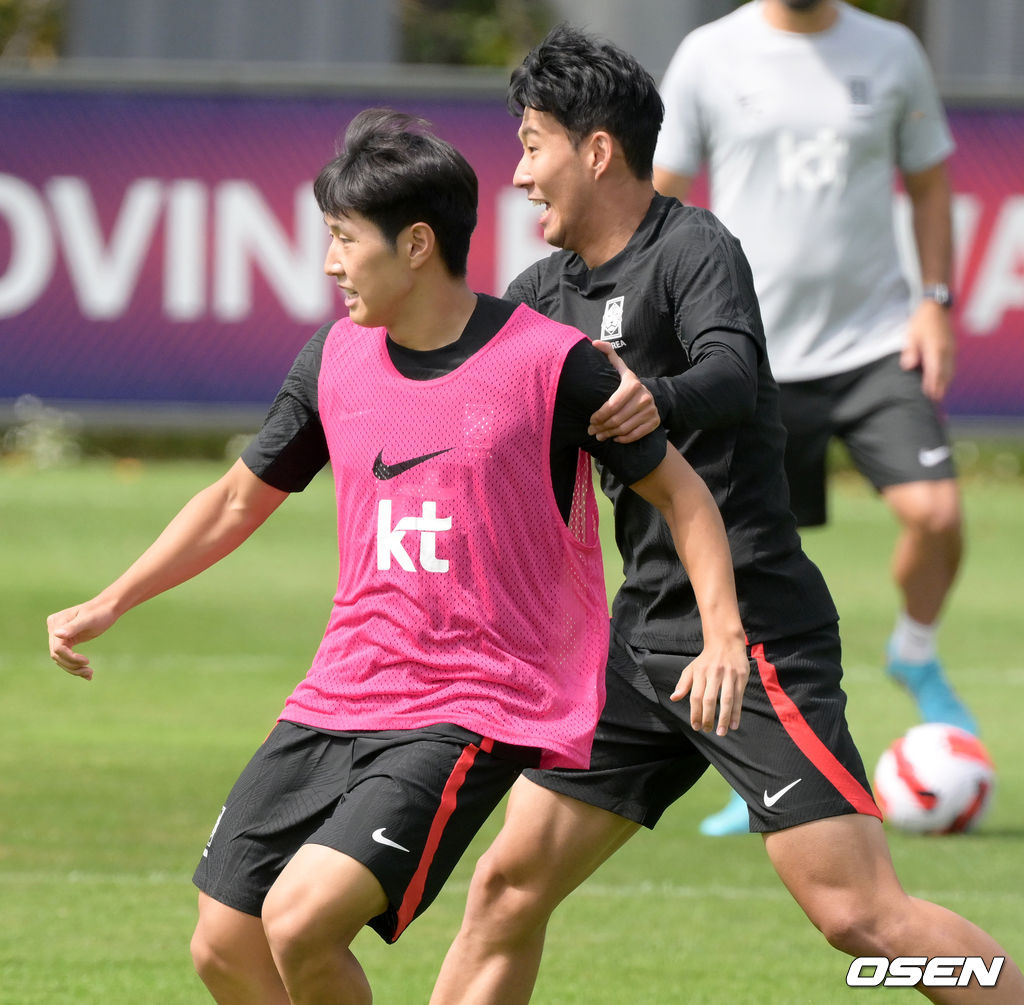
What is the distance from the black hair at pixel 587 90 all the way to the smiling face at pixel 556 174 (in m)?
0.02

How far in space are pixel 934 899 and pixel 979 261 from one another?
8631 mm

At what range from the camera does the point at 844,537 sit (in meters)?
13.5

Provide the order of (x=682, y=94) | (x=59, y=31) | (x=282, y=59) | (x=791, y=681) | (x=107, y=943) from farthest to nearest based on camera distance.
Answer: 1. (x=59, y=31)
2. (x=282, y=59)
3. (x=682, y=94)
4. (x=107, y=943)
5. (x=791, y=681)

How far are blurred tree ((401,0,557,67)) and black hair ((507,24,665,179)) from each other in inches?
714

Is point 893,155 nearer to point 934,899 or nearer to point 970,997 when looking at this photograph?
point 934,899

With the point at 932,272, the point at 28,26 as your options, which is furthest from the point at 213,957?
the point at 28,26

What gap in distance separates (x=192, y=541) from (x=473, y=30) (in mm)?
19539

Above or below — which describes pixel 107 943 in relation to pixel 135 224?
above

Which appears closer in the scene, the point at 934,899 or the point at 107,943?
the point at 107,943

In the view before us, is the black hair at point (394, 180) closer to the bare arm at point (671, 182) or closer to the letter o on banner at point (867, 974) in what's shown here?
the letter o on banner at point (867, 974)

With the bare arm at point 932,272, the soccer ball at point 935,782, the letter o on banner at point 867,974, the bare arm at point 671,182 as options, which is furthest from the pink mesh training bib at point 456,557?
the bare arm at point 932,272

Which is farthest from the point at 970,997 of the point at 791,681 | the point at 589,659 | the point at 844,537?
the point at 844,537

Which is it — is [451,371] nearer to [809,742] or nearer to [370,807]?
[370,807]

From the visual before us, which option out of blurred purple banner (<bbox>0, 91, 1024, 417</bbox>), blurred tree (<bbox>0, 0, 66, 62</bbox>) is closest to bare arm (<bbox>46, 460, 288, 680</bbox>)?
blurred purple banner (<bbox>0, 91, 1024, 417</bbox>)
